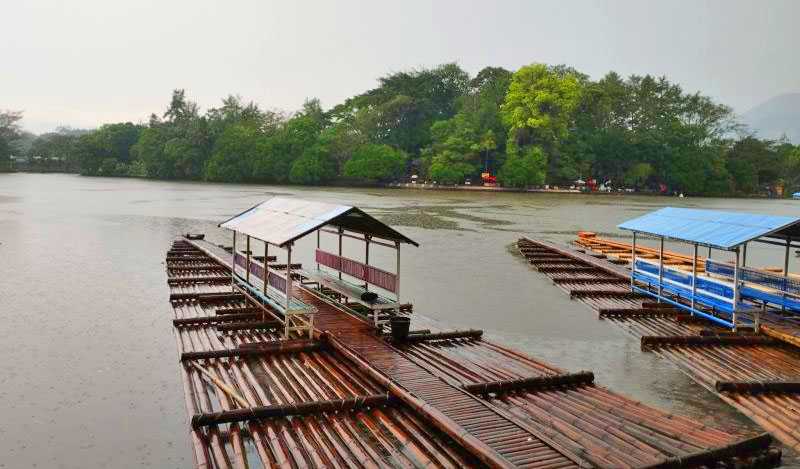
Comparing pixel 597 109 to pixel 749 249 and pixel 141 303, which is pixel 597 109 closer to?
pixel 749 249

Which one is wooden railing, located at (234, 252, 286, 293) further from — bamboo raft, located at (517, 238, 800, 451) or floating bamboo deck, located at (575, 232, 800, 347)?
floating bamboo deck, located at (575, 232, 800, 347)

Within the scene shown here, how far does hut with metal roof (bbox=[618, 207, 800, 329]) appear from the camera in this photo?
12.8 m

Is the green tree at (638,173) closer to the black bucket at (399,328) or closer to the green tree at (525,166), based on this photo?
the green tree at (525,166)

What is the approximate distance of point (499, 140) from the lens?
80062 mm

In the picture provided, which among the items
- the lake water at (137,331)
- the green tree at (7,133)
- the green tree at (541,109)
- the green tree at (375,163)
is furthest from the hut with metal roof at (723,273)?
the green tree at (7,133)

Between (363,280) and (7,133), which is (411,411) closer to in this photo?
(363,280)

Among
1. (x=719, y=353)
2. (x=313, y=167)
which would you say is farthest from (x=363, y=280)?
(x=313, y=167)

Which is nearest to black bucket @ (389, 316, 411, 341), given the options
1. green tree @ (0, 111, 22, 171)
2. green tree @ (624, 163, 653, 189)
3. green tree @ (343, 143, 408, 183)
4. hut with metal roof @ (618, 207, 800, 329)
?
hut with metal roof @ (618, 207, 800, 329)

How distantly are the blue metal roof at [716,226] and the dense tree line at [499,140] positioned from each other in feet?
191

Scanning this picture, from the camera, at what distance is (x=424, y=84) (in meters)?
94.2

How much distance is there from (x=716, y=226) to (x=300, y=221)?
9.03 metres

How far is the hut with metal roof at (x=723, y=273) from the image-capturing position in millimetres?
12805

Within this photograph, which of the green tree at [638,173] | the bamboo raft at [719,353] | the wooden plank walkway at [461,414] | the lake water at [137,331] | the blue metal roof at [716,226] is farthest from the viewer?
the green tree at [638,173]

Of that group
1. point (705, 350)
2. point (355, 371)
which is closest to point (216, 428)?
point (355, 371)
